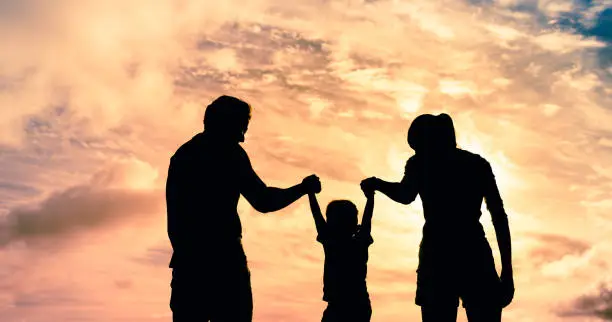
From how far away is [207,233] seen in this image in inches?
307

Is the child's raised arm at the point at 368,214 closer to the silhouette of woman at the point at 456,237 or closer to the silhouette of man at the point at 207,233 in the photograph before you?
the silhouette of woman at the point at 456,237

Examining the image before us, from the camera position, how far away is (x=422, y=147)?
8.29 meters

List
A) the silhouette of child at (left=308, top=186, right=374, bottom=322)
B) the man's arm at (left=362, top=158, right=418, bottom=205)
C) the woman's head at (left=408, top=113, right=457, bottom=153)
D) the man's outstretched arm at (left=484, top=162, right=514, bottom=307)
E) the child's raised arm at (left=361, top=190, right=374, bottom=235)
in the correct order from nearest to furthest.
→ the man's outstretched arm at (left=484, top=162, right=514, bottom=307) < the woman's head at (left=408, top=113, right=457, bottom=153) < the man's arm at (left=362, top=158, right=418, bottom=205) < the child's raised arm at (left=361, top=190, right=374, bottom=235) < the silhouette of child at (left=308, top=186, right=374, bottom=322)

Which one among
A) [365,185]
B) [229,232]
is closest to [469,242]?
[365,185]

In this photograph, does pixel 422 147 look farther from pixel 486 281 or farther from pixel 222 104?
pixel 222 104

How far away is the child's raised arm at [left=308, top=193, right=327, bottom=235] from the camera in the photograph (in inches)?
378

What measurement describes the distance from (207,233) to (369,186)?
2593 mm

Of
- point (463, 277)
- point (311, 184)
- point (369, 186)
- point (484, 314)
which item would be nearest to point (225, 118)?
point (311, 184)

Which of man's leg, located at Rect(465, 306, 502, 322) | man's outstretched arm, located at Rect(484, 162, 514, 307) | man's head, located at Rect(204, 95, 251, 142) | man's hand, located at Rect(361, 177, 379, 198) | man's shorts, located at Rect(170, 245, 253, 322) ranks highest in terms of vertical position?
man's head, located at Rect(204, 95, 251, 142)

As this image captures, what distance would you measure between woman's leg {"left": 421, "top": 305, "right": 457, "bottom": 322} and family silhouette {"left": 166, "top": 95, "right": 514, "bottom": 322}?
0.04 feet

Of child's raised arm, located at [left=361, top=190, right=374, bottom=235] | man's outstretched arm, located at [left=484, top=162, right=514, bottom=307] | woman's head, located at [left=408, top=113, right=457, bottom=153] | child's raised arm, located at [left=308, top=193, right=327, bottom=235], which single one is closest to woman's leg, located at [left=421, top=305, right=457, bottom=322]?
man's outstretched arm, located at [left=484, top=162, right=514, bottom=307]

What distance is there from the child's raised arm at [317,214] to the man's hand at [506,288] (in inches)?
104

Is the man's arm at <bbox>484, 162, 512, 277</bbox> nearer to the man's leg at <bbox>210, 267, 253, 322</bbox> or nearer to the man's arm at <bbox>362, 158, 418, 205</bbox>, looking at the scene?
the man's arm at <bbox>362, 158, 418, 205</bbox>

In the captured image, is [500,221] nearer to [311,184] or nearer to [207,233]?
[311,184]
